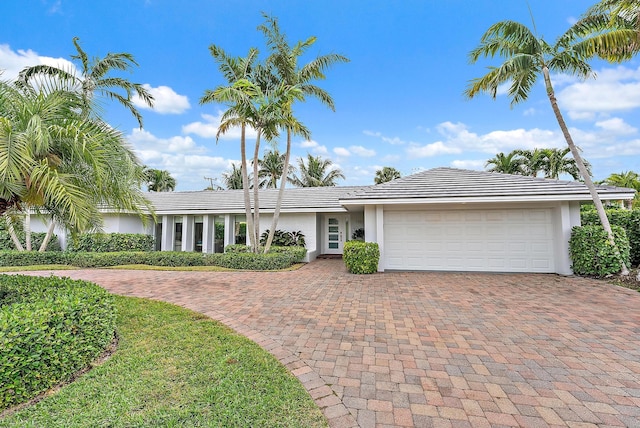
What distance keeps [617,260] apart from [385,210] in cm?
705

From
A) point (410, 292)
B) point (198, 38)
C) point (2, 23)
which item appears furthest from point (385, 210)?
point (2, 23)

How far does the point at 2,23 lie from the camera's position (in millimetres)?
7227

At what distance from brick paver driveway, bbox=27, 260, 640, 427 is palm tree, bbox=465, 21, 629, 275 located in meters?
5.47

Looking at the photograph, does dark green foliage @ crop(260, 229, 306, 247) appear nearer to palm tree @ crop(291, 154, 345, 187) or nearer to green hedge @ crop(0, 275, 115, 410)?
green hedge @ crop(0, 275, 115, 410)

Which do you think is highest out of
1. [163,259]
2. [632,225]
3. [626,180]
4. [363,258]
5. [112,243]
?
[626,180]

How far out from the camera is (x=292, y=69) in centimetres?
1160

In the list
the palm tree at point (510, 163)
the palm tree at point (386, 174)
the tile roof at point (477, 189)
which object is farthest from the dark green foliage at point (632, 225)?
the palm tree at point (386, 174)

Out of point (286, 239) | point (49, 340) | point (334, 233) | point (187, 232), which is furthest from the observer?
point (334, 233)

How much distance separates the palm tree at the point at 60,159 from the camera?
3.61 meters

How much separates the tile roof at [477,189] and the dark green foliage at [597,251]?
1116 mm

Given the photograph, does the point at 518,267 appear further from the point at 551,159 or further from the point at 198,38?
the point at 551,159

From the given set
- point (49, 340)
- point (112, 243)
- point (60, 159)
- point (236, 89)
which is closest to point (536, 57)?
point (236, 89)

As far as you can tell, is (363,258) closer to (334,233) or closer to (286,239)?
(286,239)

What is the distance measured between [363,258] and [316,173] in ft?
66.9
